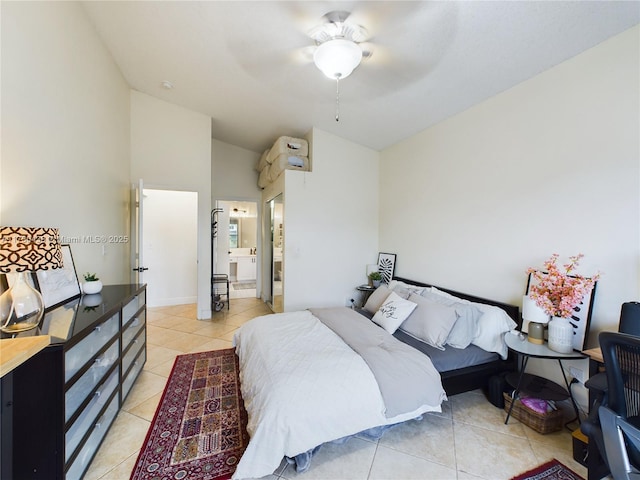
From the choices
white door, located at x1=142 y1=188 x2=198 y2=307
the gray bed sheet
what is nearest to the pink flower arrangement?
the gray bed sheet

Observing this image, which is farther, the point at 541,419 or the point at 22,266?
the point at 541,419

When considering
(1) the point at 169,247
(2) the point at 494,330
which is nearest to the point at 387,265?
(2) the point at 494,330

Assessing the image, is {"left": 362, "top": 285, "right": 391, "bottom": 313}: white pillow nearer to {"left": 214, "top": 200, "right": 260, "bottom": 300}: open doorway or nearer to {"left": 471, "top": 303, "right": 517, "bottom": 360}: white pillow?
{"left": 471, "top": 303, "right": 517, "bottom": 360}: white pillow

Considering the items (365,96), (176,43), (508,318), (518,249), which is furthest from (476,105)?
(176,43)

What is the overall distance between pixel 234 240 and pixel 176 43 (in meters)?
5.93

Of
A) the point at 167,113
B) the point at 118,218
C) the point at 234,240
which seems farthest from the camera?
the point at 234,240

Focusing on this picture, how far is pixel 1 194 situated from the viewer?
1.67m

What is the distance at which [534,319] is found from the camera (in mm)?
2104

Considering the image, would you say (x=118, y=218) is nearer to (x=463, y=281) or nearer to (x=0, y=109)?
(x=0, y=109)

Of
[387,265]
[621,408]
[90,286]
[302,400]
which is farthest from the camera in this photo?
[387,265]

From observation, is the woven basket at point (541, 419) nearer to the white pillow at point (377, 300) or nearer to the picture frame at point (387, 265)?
the white pillow at point (377, 300)

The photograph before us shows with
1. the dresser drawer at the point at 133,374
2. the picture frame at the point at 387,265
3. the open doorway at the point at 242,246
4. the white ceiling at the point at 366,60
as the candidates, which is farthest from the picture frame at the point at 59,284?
the open doorway at the point at 242,246

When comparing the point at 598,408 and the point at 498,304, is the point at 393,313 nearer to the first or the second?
the point at 498,304

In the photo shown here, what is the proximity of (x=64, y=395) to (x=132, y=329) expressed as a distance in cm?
116
